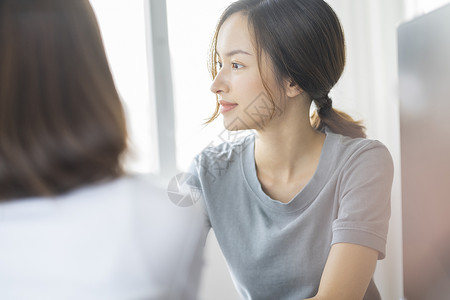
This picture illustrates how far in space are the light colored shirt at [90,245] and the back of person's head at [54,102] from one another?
0.05 ft

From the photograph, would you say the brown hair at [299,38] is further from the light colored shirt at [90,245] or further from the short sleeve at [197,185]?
the light colored shirt at [90,245]

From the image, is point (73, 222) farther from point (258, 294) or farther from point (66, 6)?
point (258, 294)

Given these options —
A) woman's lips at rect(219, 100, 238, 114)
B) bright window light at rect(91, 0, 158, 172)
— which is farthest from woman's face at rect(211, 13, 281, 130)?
bright window light at rect(91, 0, 158, 172)

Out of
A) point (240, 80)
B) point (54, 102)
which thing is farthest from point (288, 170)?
point (54, 102)

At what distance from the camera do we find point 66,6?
0.30 metres

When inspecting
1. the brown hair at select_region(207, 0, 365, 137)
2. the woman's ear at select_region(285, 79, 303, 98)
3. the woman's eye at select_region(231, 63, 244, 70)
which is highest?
the brown hair at select_region(207, 0, 365, 137)

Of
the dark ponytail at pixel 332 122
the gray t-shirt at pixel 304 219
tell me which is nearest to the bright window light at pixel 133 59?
the gray t-shirt at pixel 304 219

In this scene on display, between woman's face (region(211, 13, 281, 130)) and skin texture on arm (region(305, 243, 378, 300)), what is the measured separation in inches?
7.9

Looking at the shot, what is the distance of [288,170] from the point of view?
2.03ft

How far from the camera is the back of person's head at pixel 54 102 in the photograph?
290 millimetres

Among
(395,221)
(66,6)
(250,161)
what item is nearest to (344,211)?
(250,161)

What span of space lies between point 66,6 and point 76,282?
0.20 meters

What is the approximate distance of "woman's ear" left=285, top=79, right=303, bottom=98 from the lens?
59 centimetres

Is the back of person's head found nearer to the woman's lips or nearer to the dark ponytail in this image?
the woman's lips
